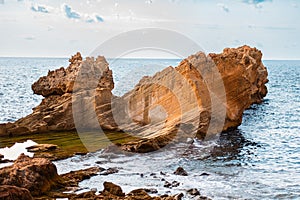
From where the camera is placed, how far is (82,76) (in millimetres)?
42406

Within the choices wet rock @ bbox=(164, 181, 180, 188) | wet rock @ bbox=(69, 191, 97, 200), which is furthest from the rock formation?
wet rock @ bbox=(69, 191, 97, 200)

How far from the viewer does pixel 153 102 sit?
4034 cm

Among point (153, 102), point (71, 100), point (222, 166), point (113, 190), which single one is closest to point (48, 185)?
point (113, 190)

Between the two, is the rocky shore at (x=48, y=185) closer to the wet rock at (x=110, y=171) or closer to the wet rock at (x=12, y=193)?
the wet rock at (x=12, y=193)

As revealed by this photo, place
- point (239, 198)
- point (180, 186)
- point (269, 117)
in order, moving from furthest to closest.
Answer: point (269, 117), point (180, 186), point (239, 198)

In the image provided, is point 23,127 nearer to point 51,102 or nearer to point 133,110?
point 51,102

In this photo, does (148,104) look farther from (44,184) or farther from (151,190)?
(44,184)

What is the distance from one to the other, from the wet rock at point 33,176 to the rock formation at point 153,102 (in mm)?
12866

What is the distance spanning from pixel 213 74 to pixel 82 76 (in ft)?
38.1

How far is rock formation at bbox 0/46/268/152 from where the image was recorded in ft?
122

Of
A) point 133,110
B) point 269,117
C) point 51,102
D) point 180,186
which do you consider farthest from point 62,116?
point 269,117

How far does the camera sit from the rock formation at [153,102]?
37062mm

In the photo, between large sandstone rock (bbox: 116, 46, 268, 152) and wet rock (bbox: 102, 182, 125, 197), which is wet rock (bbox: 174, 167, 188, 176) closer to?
wet rock (bbox: 102, 182, 125, 197)

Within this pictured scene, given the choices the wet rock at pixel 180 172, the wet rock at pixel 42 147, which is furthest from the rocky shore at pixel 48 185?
the wet rock at pixel 42 147
